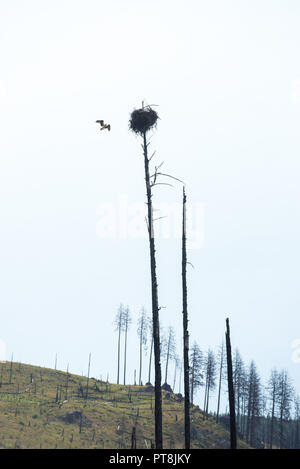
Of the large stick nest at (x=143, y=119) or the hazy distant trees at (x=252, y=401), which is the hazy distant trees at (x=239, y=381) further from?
the large stick nest at (x=143, y=119)

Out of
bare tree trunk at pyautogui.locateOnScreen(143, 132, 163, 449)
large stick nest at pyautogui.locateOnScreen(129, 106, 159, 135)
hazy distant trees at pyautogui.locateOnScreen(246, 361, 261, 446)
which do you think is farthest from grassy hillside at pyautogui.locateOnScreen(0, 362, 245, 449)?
large stick nest at pyautogui.locateOnScreen(129, 106, 159, 135)

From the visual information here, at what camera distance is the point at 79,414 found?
66375 mm

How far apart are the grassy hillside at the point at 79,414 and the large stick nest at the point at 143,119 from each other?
144ft

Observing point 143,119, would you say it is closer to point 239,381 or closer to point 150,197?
point 150,197

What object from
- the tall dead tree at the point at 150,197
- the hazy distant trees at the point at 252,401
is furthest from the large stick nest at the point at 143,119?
the hazy distant trees at the point at 252,401

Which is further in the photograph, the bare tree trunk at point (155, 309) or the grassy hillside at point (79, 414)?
the grassy hillside at point (79, 414)

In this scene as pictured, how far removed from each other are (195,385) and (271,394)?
607 inches

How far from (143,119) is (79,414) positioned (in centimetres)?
5698

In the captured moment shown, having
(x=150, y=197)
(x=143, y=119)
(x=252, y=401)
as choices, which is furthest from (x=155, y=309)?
(x=252, y=401)

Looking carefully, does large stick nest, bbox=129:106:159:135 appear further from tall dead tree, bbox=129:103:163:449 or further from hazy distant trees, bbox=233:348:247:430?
hazy distant trees, bbox=233:348:247:430

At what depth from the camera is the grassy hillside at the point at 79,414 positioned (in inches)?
2269
